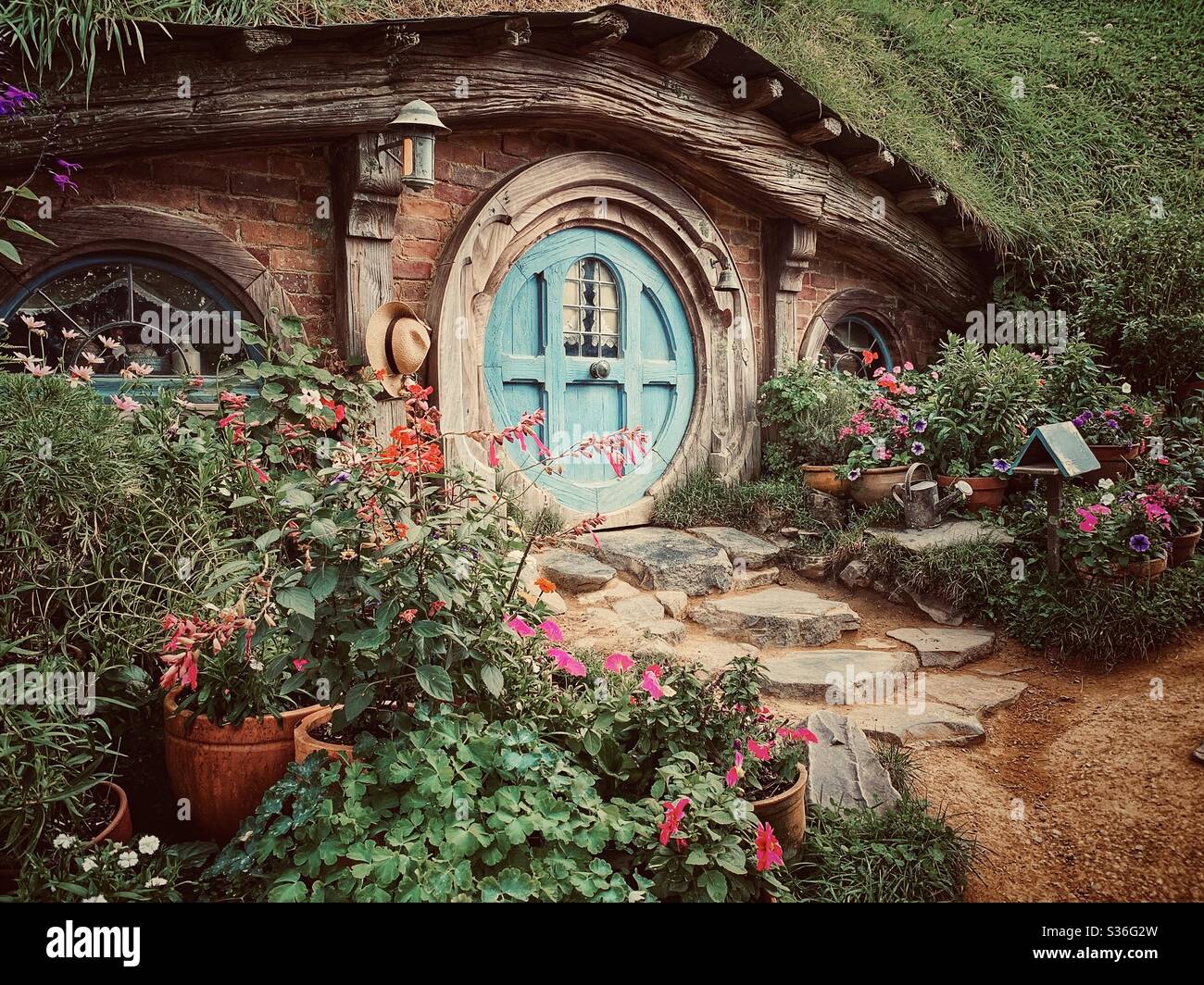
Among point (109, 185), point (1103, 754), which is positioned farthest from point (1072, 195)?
point (109, 185)

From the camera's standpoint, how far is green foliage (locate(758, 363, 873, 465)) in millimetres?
6324

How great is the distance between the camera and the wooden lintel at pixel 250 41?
12.8 ft

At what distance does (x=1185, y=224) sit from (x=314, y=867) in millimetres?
8193

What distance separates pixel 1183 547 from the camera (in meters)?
4.77

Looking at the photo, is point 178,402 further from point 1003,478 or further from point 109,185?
point 1003,478

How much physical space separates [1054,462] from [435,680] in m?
3.86

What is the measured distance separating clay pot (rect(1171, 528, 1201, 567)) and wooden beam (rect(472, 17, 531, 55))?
4.57 m

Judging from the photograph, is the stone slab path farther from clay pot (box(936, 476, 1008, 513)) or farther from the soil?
clay pot (box(936, 476, 1008, 513))

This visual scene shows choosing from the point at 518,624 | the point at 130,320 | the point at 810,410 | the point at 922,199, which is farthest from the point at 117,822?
the point at 922,199

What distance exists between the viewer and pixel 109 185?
4020mm

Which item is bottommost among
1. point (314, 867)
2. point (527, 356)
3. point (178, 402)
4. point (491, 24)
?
point (314, 867)

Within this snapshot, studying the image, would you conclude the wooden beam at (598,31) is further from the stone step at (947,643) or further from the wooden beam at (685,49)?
Result: the stone step at (947,643)

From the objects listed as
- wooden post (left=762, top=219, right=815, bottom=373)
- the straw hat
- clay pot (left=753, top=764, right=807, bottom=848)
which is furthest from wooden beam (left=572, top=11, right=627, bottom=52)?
clay pot (left=753, top=764, right=807, bottom=848)

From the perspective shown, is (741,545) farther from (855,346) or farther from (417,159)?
(417,159)
